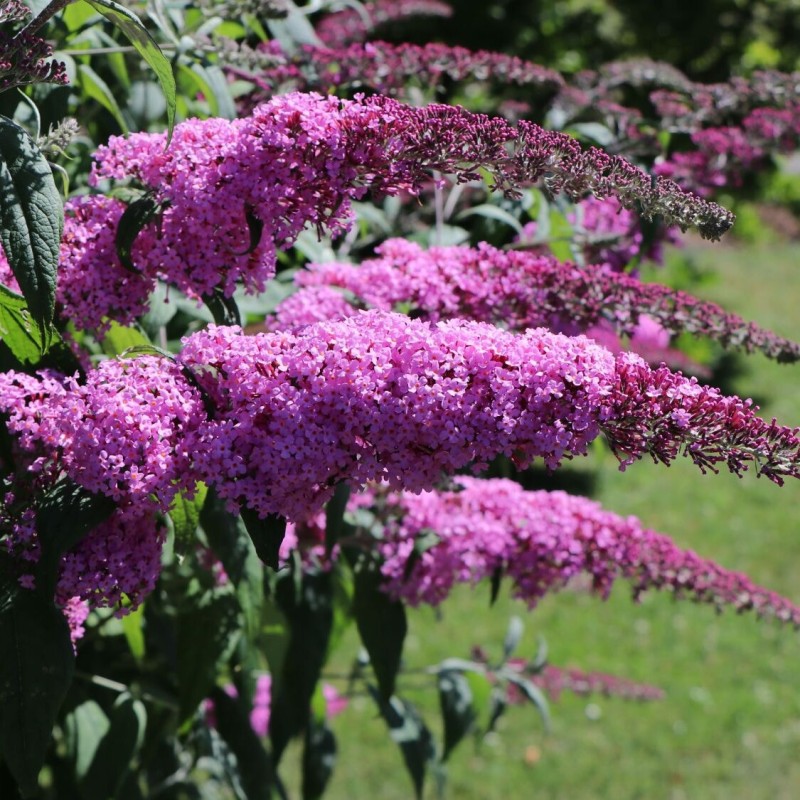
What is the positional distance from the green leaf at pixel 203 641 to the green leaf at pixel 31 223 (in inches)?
38.4

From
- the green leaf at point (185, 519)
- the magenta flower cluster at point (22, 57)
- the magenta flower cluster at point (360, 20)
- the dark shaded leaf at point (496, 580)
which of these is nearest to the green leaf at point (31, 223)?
the magenta flower cluster at point (22, 57)

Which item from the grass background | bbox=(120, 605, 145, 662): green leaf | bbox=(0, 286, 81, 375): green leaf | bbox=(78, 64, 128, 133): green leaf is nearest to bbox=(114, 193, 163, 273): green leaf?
bbox=(0, 286, 81, 375): green leaf

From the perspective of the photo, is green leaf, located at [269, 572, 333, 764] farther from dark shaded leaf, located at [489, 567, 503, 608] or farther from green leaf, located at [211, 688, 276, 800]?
dark shaded leaf, located at [489, 567, 503, 608]

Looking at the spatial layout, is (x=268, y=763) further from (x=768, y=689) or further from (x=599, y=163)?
(x=768, y=689)

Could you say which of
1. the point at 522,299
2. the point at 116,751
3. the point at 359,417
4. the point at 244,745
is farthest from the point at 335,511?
the point at 244,745

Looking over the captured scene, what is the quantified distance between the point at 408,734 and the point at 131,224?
6.28ft

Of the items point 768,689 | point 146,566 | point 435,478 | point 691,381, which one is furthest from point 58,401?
point 768,689

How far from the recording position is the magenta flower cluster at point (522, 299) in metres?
2.16

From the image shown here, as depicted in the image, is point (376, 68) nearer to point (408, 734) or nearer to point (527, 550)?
point (527, 550)

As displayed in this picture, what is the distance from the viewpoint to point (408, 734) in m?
3.16

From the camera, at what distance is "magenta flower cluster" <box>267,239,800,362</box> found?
2.16m

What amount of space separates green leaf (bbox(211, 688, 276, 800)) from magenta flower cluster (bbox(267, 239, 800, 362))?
45.8 inches

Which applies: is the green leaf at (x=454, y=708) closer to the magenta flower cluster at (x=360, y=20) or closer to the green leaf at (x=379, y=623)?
Result: the green leaf at (x=379, y=623)

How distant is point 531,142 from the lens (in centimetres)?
157
